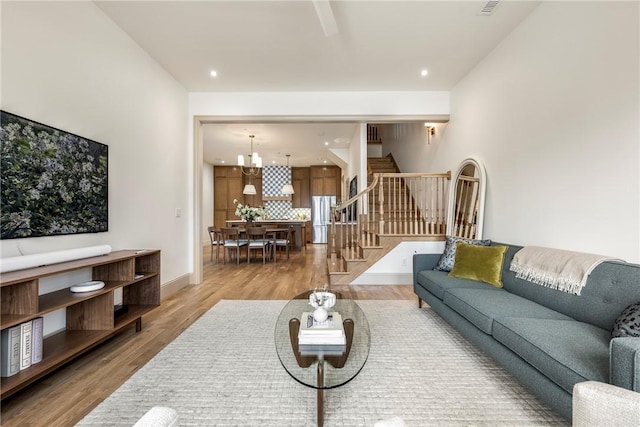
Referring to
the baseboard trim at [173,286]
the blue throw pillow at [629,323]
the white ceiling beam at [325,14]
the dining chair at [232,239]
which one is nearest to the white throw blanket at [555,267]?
the blue throw pillow at [629,323]

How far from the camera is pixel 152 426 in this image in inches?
29.6

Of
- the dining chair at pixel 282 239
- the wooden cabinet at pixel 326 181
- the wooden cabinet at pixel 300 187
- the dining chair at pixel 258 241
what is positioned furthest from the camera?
the wooden cabinet at pixel 300 187

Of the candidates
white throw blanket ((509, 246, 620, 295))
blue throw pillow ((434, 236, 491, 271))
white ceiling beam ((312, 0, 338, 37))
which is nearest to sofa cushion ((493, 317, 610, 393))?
white throw blanket ((509, 246, 620, 295))

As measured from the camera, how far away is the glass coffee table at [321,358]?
1.49m

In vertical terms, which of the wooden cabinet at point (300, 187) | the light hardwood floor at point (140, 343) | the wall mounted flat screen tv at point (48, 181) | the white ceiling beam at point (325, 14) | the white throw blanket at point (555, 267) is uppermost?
the white ceiling beam at point (325, 14)

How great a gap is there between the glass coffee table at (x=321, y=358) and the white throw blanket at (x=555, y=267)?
57.4 inches

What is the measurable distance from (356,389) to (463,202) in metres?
3.33

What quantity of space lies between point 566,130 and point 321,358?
2763mm

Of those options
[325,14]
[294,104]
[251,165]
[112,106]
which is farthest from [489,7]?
[251,165]

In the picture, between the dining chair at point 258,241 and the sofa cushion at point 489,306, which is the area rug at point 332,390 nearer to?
the sofa cushion at point 489,306

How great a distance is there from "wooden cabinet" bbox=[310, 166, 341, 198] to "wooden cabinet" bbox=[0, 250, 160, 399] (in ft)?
26.8

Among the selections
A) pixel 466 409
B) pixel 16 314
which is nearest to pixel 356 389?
pixel 466 409

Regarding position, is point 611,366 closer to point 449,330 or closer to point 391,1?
point 449,330

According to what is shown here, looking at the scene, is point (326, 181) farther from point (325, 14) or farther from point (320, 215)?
point (325, 14)
